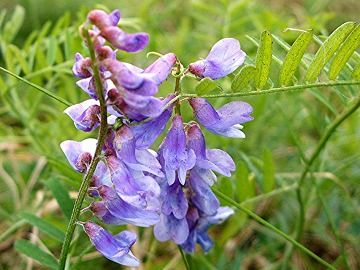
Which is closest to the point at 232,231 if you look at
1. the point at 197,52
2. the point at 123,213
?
the point at 123,213

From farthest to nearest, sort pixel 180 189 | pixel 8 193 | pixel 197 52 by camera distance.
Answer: pixel 197 52, pixel 8 193, pixel 180 189

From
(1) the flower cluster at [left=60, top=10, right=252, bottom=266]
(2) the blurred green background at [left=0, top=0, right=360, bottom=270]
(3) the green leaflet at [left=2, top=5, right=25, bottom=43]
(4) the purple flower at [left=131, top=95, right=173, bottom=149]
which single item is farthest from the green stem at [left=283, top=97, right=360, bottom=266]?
(3) the green leaflet at [left=2, top=5, right=25, bottom=43]

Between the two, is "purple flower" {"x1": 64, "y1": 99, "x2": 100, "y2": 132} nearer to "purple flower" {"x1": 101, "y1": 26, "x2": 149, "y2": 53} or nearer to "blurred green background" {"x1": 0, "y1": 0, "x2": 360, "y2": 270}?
"purple flower" {"x1": 101, "y1": 26, "x2": 149, "y2": 53}

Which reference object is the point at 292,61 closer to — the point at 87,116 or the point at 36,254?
the point at 87,116

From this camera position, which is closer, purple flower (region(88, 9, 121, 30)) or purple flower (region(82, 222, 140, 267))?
purple flower (region(88, 9, 121, 30))

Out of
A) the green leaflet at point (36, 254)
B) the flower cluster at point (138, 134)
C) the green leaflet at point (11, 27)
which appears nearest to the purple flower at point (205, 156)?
the flower cluster at point (138, 134)

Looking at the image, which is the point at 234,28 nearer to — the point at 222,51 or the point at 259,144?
the point at 259,144

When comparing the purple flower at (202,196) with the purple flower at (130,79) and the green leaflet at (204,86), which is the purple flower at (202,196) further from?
the purple flower at (130,79)
